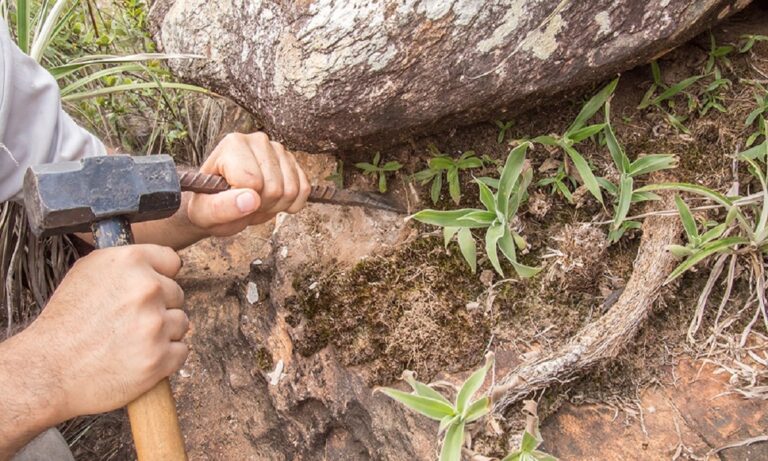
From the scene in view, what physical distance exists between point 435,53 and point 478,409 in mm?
937

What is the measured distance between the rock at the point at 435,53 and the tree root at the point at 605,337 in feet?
1.71

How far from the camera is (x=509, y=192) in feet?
5.92

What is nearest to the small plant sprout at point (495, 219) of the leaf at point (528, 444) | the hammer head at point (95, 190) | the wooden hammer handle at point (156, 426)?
the leaf at point (528, 444)

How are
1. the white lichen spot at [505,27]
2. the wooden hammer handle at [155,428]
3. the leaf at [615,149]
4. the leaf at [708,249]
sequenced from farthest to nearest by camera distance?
the leaf at [615,149] < the white lichen spot at [505,27] < the leaf at [708,249] < the wooden hammer handle at [155,428]

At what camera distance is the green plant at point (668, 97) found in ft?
6.39

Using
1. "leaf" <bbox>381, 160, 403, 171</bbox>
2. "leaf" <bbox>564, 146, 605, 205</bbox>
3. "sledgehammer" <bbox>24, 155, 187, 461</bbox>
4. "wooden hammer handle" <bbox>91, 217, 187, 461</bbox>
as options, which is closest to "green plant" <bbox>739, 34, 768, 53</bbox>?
"leaf" <bbox>564, 146, 605, 205</bbox>

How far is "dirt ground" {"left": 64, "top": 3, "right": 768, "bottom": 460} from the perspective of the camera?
1696 mm

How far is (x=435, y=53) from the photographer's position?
179cm

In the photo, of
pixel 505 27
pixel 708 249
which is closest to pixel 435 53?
pixel 505 27

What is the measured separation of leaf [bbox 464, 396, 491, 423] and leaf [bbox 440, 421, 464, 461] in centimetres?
2

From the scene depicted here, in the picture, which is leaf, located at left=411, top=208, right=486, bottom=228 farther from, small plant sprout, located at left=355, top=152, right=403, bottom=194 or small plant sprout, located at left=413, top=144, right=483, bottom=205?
small plant sprout, located at left=355, top=152, right=403, bottom=194

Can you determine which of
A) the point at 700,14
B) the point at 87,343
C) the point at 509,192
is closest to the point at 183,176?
the point at 87,343

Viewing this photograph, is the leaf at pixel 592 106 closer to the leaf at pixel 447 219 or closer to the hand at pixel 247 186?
the leaf at pixel 447 219

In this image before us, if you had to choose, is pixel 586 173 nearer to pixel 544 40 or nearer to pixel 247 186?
pixel 544 40
